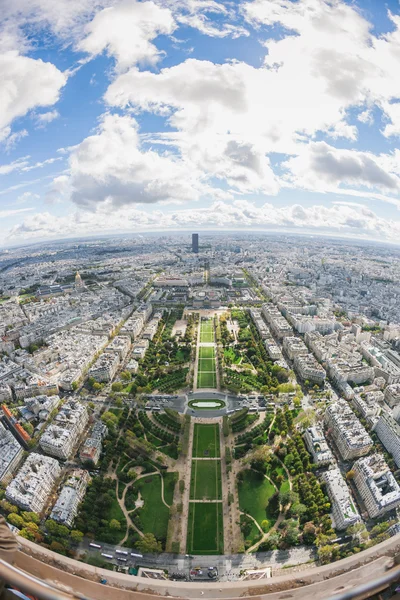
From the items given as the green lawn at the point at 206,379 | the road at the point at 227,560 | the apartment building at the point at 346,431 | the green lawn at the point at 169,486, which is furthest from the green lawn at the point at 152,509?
the apartment building at the point at 346,431

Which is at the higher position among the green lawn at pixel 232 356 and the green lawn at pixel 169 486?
the green lawn at pixel 232 356

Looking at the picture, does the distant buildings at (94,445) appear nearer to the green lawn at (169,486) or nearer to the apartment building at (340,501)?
the green lawn at (169,486)

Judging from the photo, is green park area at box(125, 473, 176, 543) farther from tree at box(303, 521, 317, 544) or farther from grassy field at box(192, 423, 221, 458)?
tree at box(303, 521, 317, 544)

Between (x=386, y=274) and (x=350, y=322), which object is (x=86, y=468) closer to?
(x=350, y=322)

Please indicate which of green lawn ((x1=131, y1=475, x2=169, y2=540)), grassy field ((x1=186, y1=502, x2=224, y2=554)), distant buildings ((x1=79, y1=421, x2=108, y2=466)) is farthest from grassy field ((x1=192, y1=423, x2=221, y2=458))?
distant buildings ((x1=79, y1=421, x2=108, y2=466))

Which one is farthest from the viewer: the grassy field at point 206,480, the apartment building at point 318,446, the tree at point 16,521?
the apartment building at point 318,446
